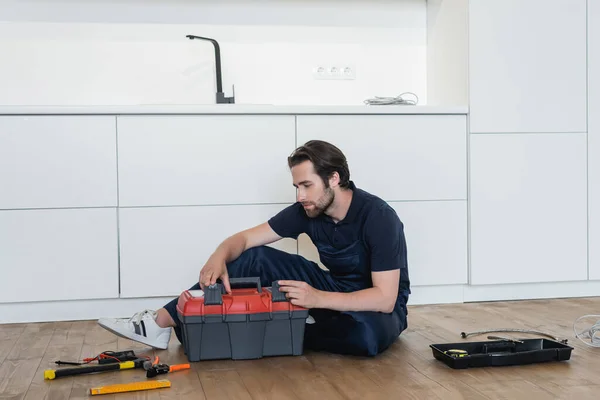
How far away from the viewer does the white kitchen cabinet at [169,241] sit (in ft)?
12.0

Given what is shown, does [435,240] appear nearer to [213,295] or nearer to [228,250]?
[228,250]

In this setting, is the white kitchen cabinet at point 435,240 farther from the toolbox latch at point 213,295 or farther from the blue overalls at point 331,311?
the toolbox latch at point 213,295

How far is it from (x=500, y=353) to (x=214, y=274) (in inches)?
39.8

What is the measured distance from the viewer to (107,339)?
3.19 metres

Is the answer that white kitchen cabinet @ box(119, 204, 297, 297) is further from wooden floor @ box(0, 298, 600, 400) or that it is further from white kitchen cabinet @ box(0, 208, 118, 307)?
wooden floor @ box(0, 298, 600, 400)

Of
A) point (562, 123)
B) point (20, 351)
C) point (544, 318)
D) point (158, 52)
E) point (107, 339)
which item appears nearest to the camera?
point (20, 351)

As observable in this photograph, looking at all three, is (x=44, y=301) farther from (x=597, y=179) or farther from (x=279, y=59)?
(x=597, y=179)


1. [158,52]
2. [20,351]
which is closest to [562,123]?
[158,52]

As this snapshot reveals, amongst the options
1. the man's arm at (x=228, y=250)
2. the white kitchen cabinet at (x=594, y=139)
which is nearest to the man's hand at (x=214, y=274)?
the man's arm at (x=228, y=250)

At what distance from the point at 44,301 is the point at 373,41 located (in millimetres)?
2279

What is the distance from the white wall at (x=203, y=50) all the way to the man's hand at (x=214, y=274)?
168cm

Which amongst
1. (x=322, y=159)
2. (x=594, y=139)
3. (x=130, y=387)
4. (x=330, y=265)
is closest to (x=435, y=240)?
(x=594, y=139)

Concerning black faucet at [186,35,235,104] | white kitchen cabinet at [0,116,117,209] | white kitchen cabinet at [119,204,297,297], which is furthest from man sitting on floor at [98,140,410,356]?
black faucet at [186,35,235,104]

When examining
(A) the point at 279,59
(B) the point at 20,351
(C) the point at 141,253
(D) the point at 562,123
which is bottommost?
(B) the point at 20,351
